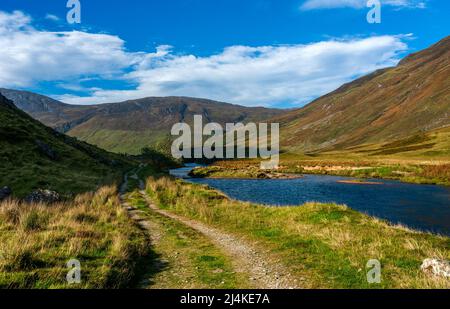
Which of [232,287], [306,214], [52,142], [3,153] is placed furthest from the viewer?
[52,142]

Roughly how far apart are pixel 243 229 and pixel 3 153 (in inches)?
1725

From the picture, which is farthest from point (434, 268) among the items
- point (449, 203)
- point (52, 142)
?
point (52, 142)

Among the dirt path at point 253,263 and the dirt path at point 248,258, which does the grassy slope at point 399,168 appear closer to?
the dirt path at point 248,258

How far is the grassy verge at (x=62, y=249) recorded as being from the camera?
1106cm

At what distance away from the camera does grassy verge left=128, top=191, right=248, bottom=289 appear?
499 inches

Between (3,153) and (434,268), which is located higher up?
(3,153)

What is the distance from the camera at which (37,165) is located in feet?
163

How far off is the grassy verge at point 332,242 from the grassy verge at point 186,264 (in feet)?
9.31

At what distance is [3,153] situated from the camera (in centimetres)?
5000

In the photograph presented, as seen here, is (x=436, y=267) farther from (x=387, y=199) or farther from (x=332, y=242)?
(x=387, y=199)

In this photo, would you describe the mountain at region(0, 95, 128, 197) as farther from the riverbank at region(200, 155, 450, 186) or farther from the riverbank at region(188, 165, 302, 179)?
the riverbank at region(200, 155, 450, 186)

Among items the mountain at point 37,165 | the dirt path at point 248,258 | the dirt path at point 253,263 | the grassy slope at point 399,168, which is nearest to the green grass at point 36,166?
the mountain at point 37,165
